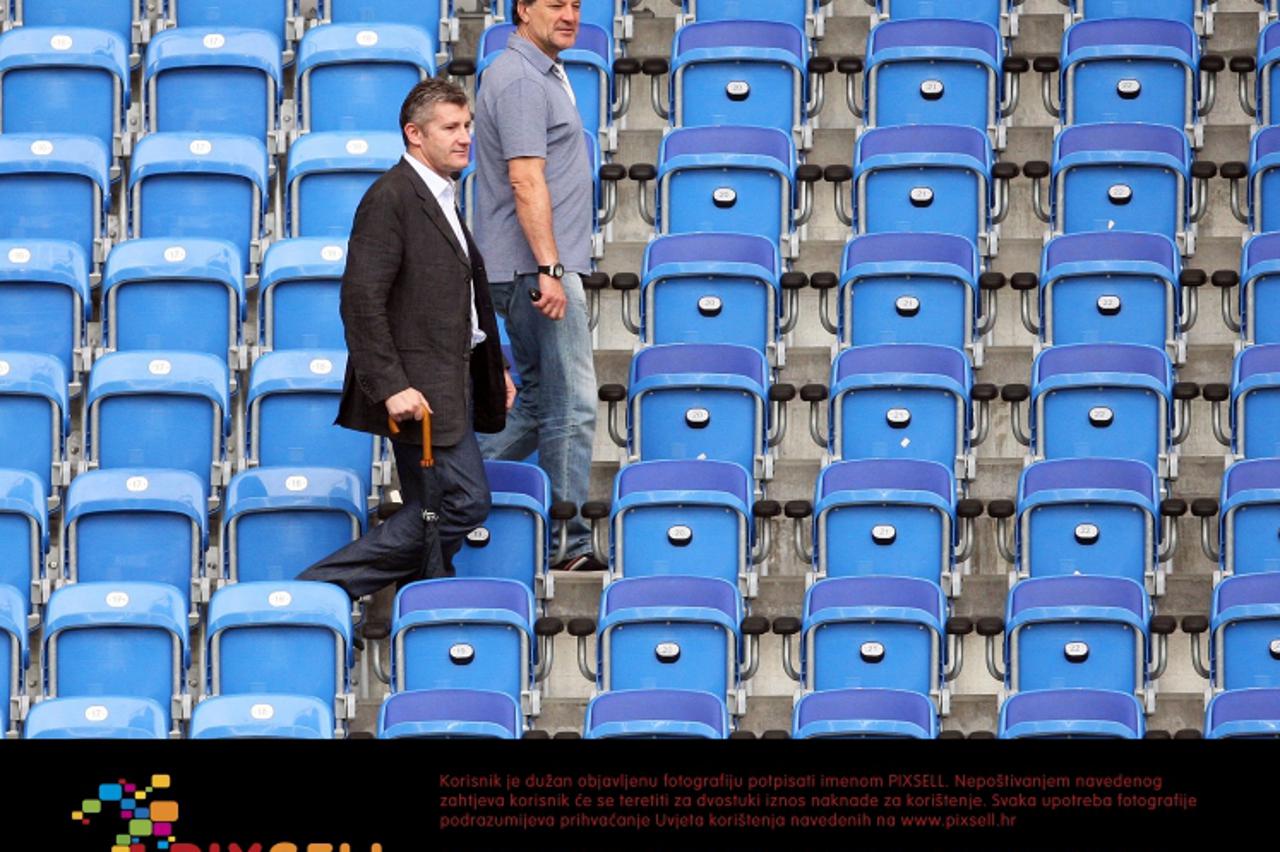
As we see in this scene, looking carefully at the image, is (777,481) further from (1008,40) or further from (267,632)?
(1008,40)

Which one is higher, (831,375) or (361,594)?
(831,375)

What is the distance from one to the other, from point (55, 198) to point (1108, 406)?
3129 millimetres

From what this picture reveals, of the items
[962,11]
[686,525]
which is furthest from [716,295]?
[962,11]

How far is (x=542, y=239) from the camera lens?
25.4 feet

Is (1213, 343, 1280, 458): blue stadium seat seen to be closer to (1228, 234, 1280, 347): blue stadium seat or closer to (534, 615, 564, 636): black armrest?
(1228, 234, 1280, 347): blue stadium seat

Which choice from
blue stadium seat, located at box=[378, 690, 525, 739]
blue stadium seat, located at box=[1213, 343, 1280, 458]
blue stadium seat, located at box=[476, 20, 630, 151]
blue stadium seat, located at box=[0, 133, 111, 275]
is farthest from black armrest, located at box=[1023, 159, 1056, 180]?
blue stadium seat, located at box=[378, 690, 525, 739]

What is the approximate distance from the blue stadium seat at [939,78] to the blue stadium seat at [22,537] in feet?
9.88

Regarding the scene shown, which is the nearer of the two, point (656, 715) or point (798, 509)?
point (656, 715)

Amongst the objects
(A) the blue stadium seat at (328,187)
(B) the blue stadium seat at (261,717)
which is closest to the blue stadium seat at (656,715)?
(B) the blue stadium seat at (261,717)

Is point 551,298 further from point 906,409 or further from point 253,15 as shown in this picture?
point 253,15

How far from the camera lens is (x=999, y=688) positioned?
7648 millimetres

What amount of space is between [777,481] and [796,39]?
1.82 meters
